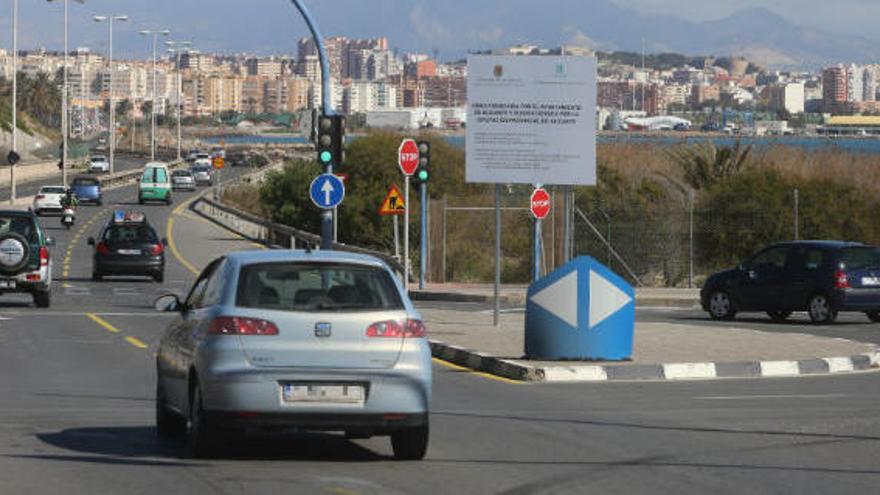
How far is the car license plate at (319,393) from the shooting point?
13.1 metres

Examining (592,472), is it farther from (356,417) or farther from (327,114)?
(327,114)

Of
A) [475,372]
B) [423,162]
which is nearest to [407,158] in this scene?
[423,162]

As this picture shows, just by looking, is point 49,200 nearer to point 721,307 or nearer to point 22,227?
point 22,227

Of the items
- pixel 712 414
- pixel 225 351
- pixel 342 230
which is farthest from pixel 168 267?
pixel 225 351

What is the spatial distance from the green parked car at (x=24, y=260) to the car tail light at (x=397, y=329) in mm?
21336

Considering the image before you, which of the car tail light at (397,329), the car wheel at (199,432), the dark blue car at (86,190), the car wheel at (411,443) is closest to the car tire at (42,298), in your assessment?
the car wheel at (199,432)

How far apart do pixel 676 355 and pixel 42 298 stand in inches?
614

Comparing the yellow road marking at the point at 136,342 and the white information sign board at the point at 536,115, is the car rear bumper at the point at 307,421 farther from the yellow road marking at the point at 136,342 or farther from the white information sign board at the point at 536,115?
the white information sign board at the point at 536,115

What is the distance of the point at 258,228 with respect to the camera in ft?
240

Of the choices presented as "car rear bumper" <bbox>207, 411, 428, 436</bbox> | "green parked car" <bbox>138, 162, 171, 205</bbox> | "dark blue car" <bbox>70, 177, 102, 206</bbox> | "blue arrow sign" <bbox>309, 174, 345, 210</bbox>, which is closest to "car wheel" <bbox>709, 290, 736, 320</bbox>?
"blue arrow sign" <bbox>309, 174, 345, 210</bbox>

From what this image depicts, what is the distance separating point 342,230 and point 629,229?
18712 millimetres

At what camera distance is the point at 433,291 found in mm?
42344

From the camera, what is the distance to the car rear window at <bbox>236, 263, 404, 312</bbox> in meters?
13.4

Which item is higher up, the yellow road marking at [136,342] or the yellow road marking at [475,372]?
the yellow road marking at [475,372]
